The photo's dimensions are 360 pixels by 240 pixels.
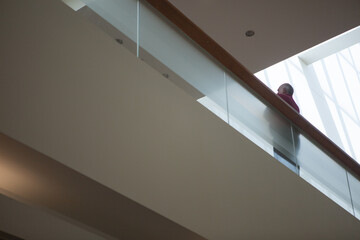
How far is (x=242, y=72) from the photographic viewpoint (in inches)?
128

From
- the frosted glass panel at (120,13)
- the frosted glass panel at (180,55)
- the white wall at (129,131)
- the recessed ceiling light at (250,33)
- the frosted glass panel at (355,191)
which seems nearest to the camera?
the white wall at (129,131)

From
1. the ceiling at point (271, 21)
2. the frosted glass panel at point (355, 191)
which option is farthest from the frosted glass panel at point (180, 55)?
the ceiling at point (271, 21)

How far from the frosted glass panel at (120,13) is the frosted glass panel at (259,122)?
0.80 meters

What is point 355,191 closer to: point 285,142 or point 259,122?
point 285,142

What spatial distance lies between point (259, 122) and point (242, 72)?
35cm

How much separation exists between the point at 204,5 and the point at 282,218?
264cm

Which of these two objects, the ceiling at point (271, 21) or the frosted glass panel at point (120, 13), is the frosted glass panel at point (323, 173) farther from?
the ceiling at point (271, 21)

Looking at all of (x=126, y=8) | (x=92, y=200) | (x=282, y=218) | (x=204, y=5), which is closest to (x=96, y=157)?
(x=92, y=200)

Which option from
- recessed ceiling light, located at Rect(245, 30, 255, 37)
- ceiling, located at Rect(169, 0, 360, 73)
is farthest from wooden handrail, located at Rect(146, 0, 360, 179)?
recessed ceiling light, located at Rect(245, 30, 255, 37)

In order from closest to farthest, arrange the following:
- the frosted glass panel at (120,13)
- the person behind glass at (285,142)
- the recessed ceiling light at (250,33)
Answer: the frosted glass panel at (120,13) → the person behind glass at (285,142) → the recessed ceiling light at (250,33)

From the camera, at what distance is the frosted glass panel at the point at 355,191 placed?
3904mm

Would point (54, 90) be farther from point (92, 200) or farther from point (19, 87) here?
point (92, 200)

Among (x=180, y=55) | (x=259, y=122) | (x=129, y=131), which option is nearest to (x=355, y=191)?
(x=259, y=122)

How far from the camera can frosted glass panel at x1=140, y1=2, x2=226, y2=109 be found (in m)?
2.74
